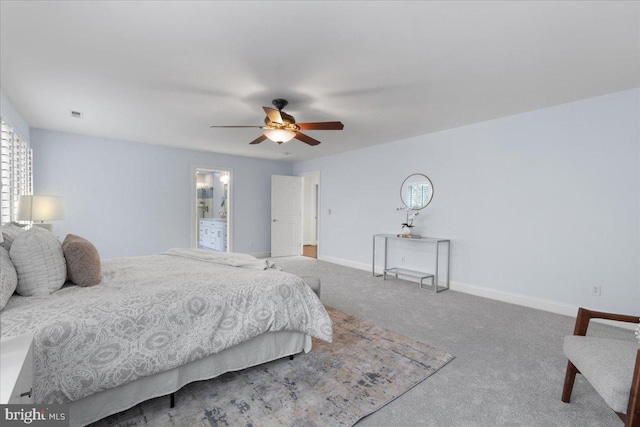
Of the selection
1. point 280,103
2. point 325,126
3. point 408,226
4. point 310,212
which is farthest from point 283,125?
point 310,212

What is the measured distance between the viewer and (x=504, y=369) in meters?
2.33

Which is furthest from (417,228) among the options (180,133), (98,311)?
(98,311)

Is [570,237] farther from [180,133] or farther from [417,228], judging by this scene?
[180,133]

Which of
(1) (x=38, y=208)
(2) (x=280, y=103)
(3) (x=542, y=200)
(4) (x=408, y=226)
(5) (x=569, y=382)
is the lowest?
(5) (x=569, y=382)

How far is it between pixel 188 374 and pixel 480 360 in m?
2.21

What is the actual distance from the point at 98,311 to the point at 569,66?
3908 mm

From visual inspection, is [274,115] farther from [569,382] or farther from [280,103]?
[569,382]

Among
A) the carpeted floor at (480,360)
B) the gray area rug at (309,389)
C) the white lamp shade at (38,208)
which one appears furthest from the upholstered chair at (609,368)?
the white lamp shade at (38,208)

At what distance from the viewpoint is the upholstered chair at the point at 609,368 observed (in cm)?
135

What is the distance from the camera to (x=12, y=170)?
11.3 ft

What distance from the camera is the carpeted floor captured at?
5.95 ft

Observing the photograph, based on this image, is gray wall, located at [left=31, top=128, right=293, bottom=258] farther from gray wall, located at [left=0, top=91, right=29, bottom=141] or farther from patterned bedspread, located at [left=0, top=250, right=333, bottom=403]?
patterned bedspread, located at [left=0, top=250, right=333, bottom=403]

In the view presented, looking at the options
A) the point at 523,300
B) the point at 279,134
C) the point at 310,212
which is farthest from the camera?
the point at 310,212

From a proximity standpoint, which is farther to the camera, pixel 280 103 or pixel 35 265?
pixel 280 103
